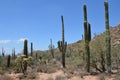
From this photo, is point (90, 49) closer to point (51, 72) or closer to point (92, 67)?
point (92, 67)

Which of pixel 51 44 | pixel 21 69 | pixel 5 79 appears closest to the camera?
pixel 5 79

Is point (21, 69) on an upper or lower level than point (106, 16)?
lower

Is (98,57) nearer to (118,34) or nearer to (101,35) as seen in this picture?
(101,35)

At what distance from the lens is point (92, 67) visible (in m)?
27.5

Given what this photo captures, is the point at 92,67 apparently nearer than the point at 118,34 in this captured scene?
Yes

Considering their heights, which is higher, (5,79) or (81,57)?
(81,57)

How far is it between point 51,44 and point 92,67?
2916 centimetres

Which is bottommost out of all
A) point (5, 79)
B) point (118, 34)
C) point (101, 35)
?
point (5, 79)

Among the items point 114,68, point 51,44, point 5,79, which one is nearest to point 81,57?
point 114,68

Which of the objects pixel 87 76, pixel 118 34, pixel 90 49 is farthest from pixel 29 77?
pixel 118 34

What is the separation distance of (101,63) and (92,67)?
172 centimetres

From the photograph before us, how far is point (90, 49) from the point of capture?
26766 millimetres

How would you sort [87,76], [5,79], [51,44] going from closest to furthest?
[5,79], [87,76], [51,44]

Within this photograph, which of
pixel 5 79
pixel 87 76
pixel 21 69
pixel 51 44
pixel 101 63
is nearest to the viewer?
pixel 5 79
